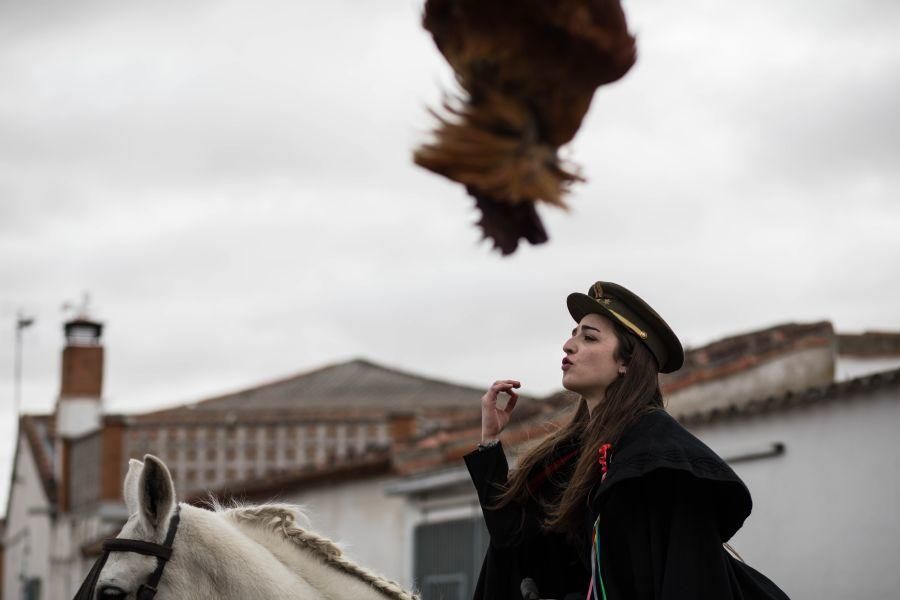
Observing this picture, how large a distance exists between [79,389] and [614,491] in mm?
20899

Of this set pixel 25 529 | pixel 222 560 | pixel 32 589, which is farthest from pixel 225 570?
pixel 25 529

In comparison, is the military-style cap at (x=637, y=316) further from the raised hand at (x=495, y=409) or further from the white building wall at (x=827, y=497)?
the white building wall at (x=827, y=497)

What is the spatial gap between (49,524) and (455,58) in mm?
22419

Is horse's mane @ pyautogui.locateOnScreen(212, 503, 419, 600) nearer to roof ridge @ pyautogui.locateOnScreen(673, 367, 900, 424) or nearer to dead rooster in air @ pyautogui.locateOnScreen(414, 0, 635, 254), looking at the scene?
dead rooster in air @ pyautogui.locateOnScreen(414, 0, 635, 254)

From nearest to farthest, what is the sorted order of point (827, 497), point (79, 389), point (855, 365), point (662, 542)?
point (662, 542), point (827, 497), point (855, 365), point (79, 389)

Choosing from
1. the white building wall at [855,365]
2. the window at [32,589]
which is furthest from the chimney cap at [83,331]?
the white building wall at [855,365]

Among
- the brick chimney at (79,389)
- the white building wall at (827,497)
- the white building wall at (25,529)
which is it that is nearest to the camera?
the white building wall at (827,497)

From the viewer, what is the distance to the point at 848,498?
8.88m

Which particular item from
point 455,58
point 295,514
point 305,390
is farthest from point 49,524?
point 455,58

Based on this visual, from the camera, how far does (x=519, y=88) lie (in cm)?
148

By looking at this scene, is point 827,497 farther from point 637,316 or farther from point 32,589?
point 32,589

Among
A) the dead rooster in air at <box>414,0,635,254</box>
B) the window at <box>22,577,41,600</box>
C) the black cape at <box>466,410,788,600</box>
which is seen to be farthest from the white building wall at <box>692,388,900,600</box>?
the window at <box>22,577,41,600</box>

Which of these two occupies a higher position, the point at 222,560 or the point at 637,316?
the point at 637,316

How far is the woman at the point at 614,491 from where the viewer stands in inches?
113
